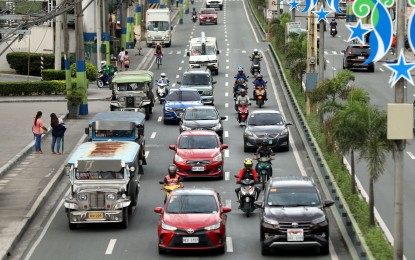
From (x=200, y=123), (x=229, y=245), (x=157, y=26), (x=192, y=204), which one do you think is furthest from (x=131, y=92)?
(x=157, y=26)

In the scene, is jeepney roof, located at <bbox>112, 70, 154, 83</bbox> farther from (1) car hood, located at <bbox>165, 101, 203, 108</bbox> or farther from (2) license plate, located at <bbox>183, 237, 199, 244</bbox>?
(2) license plate, located at <bbox>183, 237, 199, 244</bbox>

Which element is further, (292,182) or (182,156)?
(182,156)

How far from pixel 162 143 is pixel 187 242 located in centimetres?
1970

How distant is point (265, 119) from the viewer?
4600 cm

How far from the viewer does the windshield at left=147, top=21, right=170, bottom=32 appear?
93.6m

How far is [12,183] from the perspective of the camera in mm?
39188

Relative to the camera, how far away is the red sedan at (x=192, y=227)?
93.8 feet

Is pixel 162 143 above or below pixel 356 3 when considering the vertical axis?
below

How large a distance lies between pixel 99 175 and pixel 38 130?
41.3 ft

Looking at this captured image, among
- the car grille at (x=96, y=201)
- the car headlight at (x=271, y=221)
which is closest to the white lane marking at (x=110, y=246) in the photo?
the car grille at (x=96, y=201)

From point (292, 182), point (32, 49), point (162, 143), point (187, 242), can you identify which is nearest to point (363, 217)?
point (292, 182)

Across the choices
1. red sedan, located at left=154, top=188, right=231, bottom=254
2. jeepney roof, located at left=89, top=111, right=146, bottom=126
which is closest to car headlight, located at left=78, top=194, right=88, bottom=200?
red sedan, located at left=154, top=188, right=231, bottom=254

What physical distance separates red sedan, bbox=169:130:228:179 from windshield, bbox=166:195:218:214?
9370mm

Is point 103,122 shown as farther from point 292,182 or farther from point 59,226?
point 292,182
